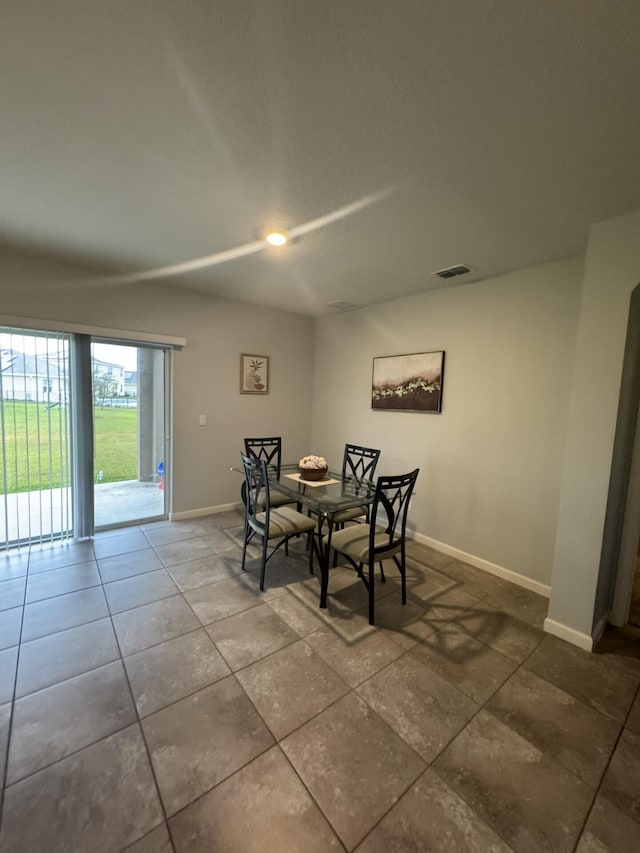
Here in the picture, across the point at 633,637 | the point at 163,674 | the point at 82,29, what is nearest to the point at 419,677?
the point at 163,674

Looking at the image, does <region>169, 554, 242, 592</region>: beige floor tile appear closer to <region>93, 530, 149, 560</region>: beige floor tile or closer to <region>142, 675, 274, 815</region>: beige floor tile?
<region>93, 530, 149, 560</region>: beige floor tile

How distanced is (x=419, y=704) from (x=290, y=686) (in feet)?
2.12

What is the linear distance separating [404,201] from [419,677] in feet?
8.73

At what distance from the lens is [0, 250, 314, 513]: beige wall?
3.03 metres

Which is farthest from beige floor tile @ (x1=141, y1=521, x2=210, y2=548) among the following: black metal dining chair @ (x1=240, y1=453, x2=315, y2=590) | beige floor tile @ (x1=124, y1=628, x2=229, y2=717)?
beige floor tile @ (x1=124, y1=628, x2=229, y2=717)

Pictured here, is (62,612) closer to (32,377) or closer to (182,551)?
(182,551)

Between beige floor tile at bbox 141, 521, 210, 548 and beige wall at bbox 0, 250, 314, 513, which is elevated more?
beige wall at bbox 0, 250, 314, 513

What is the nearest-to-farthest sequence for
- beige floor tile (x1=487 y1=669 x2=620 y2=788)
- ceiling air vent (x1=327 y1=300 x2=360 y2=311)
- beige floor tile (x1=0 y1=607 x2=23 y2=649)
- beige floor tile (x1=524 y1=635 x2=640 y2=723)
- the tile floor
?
the tile floor < beige floor tile (x1=487 y1=669 x2=620 y2=788) < beige floor tile (x1=524 y1=635 x2=640 y2=723) < beige floor tile (x1=0 y1=607 x2=23 y2=649) < ceiling air vent (x1=327 y1=300 x2=360 y2=311)

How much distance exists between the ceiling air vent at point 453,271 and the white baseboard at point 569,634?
106 inches

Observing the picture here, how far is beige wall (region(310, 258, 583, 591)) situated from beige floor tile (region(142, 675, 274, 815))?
2390 millimetres

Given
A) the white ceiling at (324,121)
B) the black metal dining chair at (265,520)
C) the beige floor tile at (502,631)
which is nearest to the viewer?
the white ceiling at (324,121)

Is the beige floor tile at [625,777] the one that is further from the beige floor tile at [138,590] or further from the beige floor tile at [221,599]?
the beige floor tile at [138,590]

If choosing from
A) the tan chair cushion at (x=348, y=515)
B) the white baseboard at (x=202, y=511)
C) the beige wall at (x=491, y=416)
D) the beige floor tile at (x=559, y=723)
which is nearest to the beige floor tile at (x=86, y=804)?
the beige floor tile at (x=559, y=723)

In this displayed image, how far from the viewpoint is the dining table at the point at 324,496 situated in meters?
2.44
